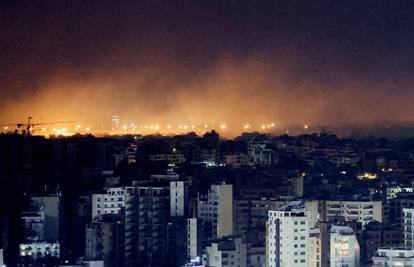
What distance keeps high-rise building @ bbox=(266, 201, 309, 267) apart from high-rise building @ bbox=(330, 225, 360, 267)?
0.24 metres

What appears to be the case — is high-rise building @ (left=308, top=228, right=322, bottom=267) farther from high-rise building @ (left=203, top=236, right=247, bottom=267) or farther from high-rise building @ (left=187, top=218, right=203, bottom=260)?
high-rise building @ (left=187, top=218, right=203, bottom=260)

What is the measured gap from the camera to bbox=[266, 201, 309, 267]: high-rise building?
12.4 m

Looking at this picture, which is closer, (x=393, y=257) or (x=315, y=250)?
(x=393, y=257)

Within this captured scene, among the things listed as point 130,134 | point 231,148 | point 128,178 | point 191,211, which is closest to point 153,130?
point 130,134

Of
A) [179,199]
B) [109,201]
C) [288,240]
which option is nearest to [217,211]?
[179,199]

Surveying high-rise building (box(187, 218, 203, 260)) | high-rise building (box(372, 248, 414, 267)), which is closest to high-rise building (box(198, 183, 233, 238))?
high-rise building (box(187, 218, 203, 260))

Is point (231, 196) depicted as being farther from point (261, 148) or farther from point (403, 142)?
point (403, 142)

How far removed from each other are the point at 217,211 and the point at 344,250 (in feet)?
6.67

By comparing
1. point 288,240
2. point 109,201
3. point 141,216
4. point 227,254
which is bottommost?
point 227,254

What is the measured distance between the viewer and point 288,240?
12391 millimetres

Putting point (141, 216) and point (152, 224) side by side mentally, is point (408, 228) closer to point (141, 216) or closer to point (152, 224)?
point (152, 224)

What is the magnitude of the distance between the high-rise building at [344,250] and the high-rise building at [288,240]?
0.24 metres

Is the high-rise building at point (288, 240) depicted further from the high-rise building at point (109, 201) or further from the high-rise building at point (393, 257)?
the high-rise building at point (109, 201)

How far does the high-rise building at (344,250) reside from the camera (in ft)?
41.0
